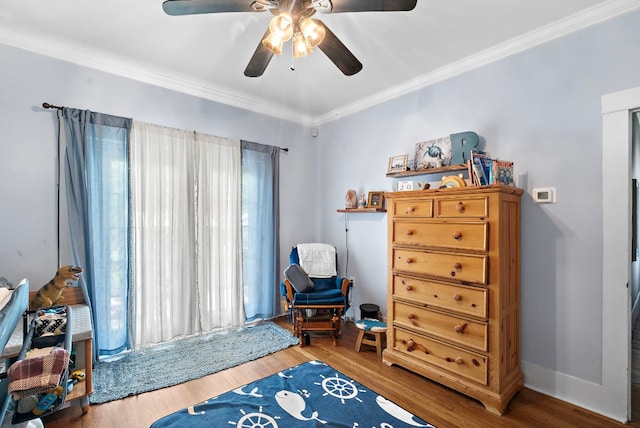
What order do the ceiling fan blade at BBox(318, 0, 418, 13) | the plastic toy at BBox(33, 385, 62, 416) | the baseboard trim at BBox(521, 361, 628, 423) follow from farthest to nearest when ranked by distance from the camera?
the baseboard trim at BBox(521, 361, 628, 423), the plastic toy at BBox(33, 385, 62, 416), the ceiling fan blade at BBox(318, 0, 418, 13)

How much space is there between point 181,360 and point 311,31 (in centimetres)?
280

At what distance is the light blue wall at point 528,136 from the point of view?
2064mm

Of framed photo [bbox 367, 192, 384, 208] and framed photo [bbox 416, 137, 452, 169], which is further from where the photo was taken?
framed photo [bbox 367, 192, 384, 208]

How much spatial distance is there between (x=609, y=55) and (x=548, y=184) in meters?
0.91

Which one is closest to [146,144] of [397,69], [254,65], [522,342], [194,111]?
[194,111]

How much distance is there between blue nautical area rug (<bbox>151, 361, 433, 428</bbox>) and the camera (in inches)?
73.0

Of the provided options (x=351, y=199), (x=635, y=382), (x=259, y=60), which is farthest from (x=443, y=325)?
(x=259, y=60)

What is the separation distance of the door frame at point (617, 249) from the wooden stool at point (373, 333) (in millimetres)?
1563

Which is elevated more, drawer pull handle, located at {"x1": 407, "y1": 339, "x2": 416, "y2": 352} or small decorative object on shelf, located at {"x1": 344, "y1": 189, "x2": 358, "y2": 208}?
small decorative object on shelf, located at {"x1": 344, "y1": 189, "x2": 358, "y2": 208}

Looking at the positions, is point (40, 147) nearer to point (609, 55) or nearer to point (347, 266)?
point (347, 266)

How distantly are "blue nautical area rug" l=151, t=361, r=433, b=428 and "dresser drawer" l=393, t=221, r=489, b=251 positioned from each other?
3.91ft

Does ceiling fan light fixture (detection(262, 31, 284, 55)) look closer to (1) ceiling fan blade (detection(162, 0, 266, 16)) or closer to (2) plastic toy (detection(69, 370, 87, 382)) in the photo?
(1) ceiling fan blade (detection(162, 0, 266, 16))

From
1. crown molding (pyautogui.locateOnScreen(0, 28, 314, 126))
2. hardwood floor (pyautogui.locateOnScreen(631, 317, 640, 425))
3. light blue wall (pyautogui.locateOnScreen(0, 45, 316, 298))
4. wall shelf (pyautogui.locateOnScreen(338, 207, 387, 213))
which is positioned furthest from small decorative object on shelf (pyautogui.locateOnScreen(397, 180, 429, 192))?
light blue wall (pyautogui.locateOnScreen(0, 45, 316, 298))

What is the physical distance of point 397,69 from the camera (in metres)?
2.88
